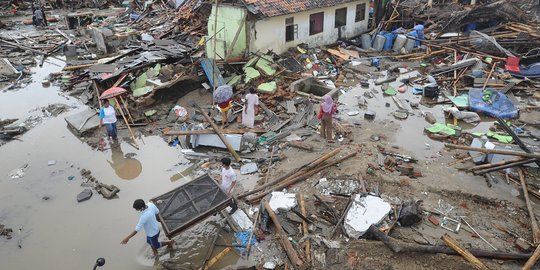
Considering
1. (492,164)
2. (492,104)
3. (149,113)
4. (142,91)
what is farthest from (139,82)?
(492,104)

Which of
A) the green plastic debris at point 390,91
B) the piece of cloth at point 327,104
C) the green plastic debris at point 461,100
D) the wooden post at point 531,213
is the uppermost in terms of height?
the piece of cloth at point 327,104

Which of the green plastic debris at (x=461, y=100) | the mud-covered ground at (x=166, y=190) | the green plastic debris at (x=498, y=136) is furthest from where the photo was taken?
the green plastic debris at (x=461, y=100)

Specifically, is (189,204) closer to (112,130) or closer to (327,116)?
(327,116)

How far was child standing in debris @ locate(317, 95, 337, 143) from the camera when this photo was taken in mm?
10250

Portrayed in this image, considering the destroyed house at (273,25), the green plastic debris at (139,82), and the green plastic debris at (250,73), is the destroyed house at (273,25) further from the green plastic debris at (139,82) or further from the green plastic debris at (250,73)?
the green plastic debris at (139,82)

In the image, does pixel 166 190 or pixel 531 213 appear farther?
pixel 166 190

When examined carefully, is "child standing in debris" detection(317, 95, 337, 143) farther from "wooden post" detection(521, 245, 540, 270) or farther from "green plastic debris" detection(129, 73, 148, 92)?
"green plastic debris" detection(129, 73, 148, 92)

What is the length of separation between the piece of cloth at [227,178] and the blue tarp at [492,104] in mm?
10412

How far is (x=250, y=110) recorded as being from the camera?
11.4 m

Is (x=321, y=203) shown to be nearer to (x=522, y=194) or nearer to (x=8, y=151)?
(x=522, y=194)

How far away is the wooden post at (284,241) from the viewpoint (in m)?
6.43

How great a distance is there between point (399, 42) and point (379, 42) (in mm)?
1109

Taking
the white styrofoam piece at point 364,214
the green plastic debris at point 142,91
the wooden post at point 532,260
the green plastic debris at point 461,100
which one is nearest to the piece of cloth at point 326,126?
the white styrofoam piece at point 364,214

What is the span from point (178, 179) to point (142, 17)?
879 inches
